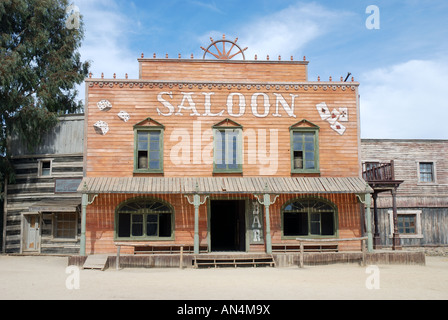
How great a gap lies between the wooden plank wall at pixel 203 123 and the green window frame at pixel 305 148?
225 millimetres

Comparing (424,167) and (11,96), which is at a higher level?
(11,96)

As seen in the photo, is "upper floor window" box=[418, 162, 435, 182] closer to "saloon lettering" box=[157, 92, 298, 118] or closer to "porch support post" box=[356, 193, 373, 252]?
"porch support post" box=[356, 193, 373, 252]

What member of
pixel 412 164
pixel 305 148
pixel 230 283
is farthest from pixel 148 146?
pixel 412 164

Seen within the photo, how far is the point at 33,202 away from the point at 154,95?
27.9 ft

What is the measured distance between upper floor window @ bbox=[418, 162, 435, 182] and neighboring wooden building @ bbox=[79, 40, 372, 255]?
937 cm

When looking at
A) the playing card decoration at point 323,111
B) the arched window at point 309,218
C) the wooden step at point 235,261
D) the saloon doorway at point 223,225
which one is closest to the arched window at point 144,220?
the wooden step at point 235,261

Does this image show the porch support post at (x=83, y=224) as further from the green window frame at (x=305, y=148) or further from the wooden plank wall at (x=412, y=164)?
the wooden plank wall at (x=412, y=164)

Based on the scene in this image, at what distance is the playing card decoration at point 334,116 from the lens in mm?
19297

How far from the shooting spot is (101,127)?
18.6m

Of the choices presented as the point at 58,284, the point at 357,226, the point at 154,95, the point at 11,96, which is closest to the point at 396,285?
the point at 357,226

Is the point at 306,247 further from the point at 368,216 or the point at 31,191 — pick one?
the point at 31,191

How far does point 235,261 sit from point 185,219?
256cm
